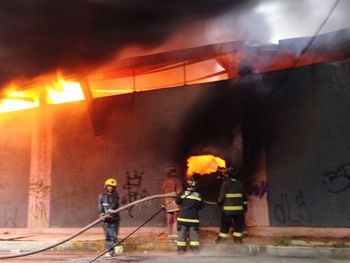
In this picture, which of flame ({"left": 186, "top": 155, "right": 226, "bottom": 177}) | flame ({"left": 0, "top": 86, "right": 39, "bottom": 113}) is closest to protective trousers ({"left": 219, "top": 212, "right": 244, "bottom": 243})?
flame ({"left": 186, "top": 155, "right": 226, "bottom": 177})

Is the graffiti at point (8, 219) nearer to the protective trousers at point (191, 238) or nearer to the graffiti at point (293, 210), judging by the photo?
the protective trousers at point (191, 238)

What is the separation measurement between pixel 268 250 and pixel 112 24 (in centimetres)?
532

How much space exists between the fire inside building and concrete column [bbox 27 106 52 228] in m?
0.03

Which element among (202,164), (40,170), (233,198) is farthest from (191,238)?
(40,170)

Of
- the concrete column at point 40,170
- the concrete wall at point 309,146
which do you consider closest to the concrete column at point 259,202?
the concrete wall at point 309,146

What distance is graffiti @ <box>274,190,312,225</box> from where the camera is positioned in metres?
9.23

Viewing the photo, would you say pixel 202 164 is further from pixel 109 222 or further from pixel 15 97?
pixel 15 97

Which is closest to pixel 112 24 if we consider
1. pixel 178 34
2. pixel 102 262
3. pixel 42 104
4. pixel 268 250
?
pixel 178 34

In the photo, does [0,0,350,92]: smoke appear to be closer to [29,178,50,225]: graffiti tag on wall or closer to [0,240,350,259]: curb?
[0,240,350,259]: curb

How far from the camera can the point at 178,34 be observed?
5.17m

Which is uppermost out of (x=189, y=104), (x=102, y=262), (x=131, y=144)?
(x=189, y=104)

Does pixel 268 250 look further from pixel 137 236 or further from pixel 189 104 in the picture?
pixel 189 104

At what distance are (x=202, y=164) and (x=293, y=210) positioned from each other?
2.28m

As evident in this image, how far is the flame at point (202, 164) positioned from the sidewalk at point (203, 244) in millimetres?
1311
